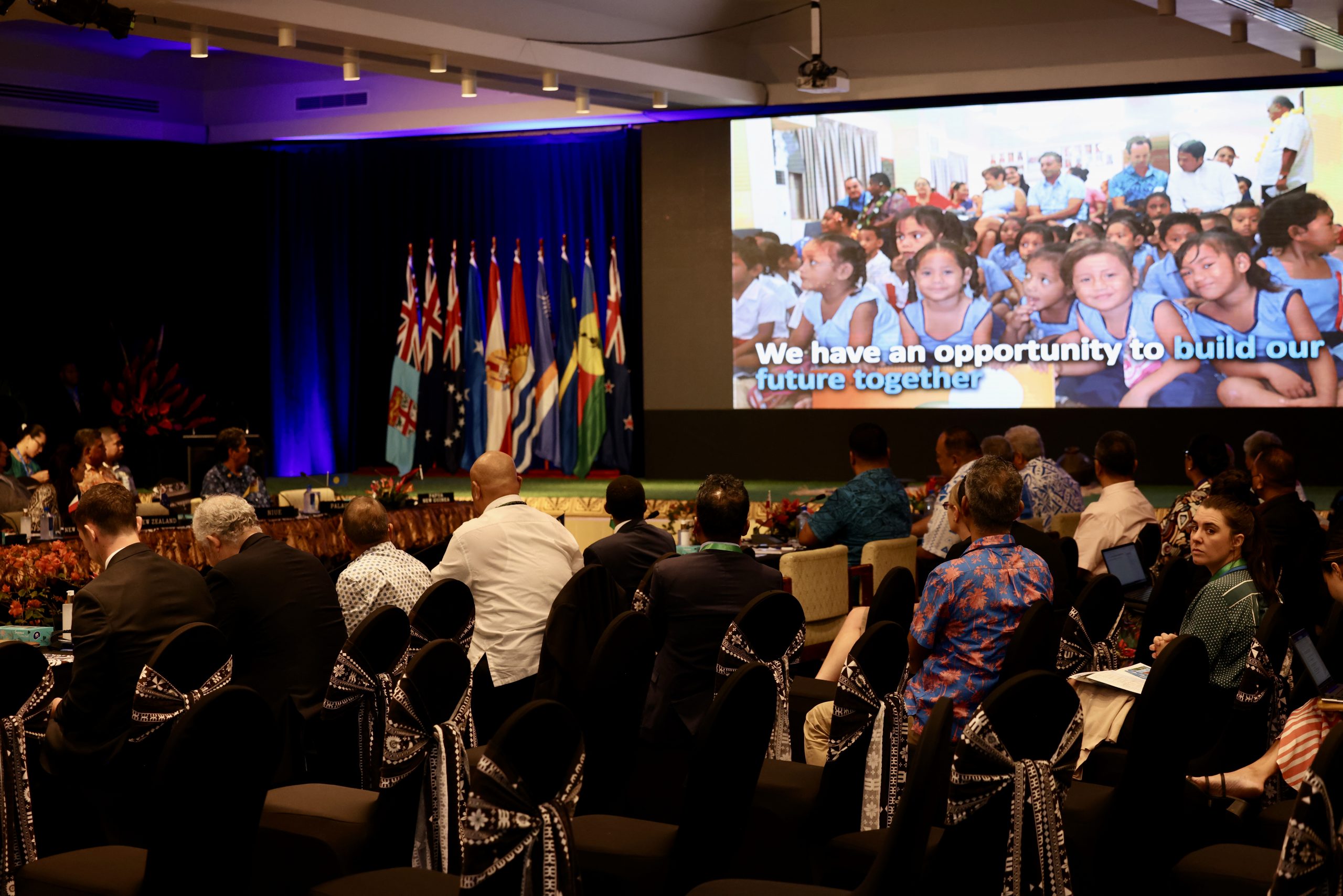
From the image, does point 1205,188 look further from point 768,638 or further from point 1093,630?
point 768,638

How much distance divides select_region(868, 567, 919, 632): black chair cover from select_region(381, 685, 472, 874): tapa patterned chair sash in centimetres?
157

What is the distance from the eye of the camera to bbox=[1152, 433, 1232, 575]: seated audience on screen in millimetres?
→ 5703

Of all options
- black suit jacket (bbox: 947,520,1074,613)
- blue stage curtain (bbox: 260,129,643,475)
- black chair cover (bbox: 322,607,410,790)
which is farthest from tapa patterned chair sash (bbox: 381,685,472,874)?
blue stage curtain (bbox: 260,129,643,475)

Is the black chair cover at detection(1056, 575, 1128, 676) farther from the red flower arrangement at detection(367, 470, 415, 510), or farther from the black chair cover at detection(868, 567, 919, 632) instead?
the red flower arrangement at detection(367, 470, 415, 510)

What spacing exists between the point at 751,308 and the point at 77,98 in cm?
749

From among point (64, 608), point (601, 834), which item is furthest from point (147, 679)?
point (64, 608)

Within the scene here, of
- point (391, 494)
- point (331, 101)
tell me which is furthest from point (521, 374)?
point (391, 494)

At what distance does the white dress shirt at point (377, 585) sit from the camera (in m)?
4.22

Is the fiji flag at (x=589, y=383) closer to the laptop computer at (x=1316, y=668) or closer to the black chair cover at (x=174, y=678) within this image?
the black chair cover at (x=174, y=678)

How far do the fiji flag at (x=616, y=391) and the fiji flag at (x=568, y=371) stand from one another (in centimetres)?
35

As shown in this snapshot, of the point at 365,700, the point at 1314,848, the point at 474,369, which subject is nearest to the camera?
the point at 1314,848

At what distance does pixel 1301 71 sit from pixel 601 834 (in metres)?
10.7

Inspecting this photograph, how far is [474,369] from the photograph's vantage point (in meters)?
14.2

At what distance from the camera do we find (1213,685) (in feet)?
10.9
